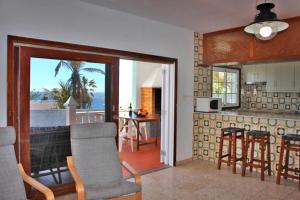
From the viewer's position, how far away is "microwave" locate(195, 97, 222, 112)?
197 inches

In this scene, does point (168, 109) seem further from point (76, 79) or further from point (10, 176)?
point (10, 176)

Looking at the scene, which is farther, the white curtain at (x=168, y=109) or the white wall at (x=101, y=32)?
Result: the white curtain at (x=168, y=109)

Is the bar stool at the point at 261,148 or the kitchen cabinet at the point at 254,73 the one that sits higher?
the kitchen cabinet at the point at 254,73

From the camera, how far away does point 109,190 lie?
2533 millimetres

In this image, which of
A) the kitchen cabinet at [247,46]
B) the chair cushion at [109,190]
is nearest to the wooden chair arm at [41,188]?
the chair cushion at [109,190]

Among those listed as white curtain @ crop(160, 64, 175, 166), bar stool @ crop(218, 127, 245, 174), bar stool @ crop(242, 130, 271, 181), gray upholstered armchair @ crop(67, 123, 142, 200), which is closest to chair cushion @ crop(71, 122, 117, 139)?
gray upholstered armchair @ crop(67, 123, 142, 200)

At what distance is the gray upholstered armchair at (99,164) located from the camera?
8.51 ft

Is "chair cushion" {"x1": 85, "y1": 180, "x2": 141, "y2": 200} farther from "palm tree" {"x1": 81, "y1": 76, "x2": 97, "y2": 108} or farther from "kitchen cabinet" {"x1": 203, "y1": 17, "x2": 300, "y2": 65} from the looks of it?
Result: "kitchen cabinet" {"x1": 203, "y1": 17, "x2": 300, "y2": 65}

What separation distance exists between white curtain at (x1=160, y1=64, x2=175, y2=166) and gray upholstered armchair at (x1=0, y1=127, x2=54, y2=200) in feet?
9.00

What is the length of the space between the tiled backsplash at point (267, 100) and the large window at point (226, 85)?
11.5 inches

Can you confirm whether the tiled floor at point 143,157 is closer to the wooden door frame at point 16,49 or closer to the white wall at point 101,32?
the white wall at point 101,32

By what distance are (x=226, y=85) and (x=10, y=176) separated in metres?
4.78

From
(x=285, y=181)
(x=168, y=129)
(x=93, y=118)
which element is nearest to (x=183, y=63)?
(x=168, y=129)

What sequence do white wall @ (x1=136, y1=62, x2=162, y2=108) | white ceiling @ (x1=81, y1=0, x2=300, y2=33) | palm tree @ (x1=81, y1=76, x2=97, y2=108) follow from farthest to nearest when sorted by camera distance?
1. white wall @ (x1=136, y1=62, x2=162, y2=108)
2. palm tree @ (x1=81, y1=76, x2=97, y2=108)
3. white ceiling @ (x1=81, y1=0, x2=300, y2=33)
